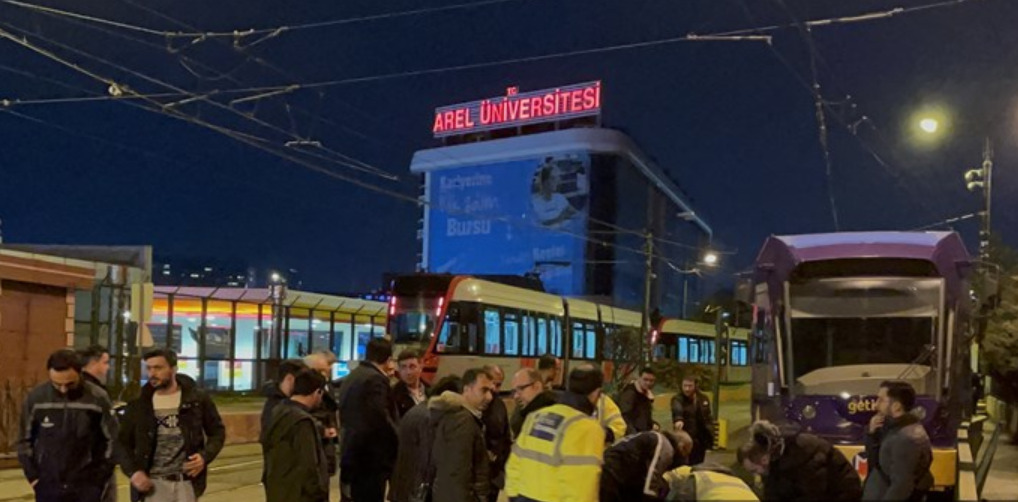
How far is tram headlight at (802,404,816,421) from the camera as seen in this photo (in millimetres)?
11812

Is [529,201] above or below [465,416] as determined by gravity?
above

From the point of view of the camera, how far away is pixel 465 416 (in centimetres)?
733

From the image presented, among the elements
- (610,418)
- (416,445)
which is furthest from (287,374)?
(610,418)

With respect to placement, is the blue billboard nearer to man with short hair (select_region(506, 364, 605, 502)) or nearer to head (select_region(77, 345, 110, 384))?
head (select_region(77, 345, 110, 384))

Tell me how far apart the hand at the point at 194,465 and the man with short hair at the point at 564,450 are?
2448 mm

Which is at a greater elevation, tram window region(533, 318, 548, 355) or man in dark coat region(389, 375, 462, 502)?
tram window region(533, 318, 548, 355)

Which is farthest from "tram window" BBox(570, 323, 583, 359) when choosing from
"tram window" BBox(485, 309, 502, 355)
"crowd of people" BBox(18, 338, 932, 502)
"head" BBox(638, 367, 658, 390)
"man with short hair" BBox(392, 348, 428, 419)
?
"crowd of people" BBox(18, 338, 932, 502)

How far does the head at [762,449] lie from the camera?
5.95 metres

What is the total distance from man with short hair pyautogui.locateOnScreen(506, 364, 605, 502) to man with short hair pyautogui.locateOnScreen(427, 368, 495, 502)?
1226 mm

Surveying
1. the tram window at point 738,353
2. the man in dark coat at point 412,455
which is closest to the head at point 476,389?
the man in dark coat at point 412,455

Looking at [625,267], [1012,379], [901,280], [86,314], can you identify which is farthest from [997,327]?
[625,267]

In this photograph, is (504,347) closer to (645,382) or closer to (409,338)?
(409,338)

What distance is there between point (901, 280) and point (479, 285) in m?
16.0

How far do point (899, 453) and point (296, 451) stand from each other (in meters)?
3.71
